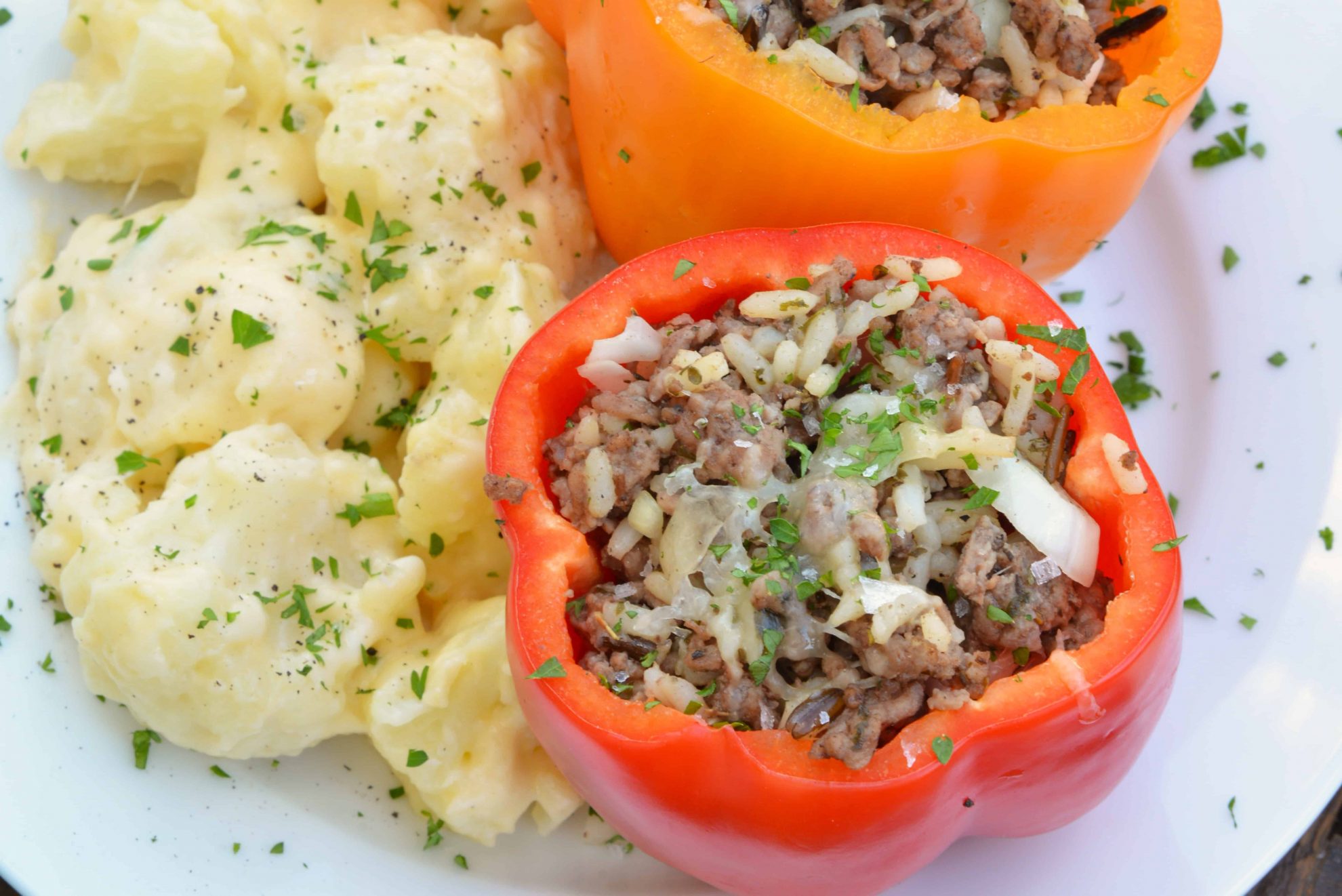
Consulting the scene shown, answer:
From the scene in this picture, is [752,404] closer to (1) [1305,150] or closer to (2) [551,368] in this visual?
(2) [551,368]

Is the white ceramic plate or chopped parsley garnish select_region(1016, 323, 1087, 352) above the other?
chopped parsley garnish select_region(1016, 323, 1087, 352)

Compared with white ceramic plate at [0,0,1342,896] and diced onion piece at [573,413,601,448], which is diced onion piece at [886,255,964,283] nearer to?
diced onion piece at [573,413,601,448]

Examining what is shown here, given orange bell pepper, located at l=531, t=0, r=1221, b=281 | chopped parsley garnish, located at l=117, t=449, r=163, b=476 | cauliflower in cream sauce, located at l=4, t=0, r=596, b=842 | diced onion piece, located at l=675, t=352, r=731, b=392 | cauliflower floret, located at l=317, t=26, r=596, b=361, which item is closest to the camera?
diced onion piece, located at l=675, t=352, r=731, b=392

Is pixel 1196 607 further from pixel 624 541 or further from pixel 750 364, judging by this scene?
pixel 624 541

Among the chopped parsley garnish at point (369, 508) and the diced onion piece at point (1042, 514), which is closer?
the diced onion piece at point (1042, 514)

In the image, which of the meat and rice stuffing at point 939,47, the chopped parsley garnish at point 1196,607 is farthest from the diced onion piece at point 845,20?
the chopped parsley garnish at point 1196,607

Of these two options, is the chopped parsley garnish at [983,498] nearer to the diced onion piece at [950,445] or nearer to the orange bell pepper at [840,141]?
the diced onion piece at [950,445]

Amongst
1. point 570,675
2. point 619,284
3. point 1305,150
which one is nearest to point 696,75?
point 619,284

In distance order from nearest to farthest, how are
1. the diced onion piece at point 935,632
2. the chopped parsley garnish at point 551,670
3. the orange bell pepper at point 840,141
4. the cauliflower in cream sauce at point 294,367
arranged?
the diced onion piece at point 935,632, the chopped parsley garnish at point 551,670, the orange bell pepper at point 840,141, the cauliflower in cream sauce at point 294,367

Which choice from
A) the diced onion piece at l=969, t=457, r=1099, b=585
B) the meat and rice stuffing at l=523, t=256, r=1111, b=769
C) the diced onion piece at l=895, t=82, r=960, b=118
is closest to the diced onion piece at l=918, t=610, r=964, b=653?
the meat and rice stuffing at l=523, t=256, r=1111, b=769
